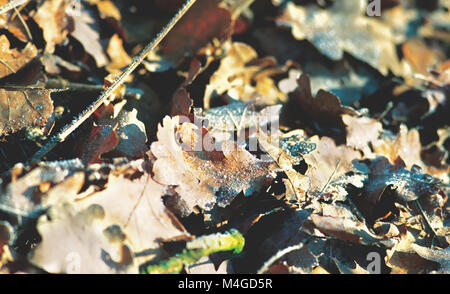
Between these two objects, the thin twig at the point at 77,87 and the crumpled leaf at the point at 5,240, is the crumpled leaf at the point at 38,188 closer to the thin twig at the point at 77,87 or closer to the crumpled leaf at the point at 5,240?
the crumpled leaf at the point at 5,240

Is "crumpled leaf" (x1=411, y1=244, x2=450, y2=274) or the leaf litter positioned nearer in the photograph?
the leaf litter

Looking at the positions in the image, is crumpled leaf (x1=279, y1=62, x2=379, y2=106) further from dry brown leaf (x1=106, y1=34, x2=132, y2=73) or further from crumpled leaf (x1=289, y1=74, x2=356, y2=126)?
dry brown leaf (x1=106, y1=34, x2=132, y2=73)

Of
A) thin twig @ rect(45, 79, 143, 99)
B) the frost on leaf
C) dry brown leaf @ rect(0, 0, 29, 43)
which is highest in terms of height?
dry brown leaf @ rect(0, 0, 29, 43)

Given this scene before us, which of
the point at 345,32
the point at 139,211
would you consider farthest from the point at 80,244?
the point at 345,32

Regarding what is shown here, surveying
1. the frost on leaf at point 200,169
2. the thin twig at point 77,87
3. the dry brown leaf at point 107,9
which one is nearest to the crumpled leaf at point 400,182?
the frost on leaf at point 200,169

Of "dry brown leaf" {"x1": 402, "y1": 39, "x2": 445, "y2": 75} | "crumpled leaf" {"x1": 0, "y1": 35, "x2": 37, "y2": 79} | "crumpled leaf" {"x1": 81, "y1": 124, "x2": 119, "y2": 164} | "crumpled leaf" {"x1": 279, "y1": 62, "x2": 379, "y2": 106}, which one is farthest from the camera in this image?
"dry brown leaf" {"x1": 402, "y1": 39, "x2": 445, "y2": 75}

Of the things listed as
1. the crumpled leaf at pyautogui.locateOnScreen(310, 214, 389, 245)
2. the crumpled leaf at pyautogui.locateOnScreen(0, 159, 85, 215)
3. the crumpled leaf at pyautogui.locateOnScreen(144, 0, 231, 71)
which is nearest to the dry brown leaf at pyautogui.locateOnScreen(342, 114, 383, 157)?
the crumpled leaf at pyautogui.locateOnScreen(310, 214, 389, 245)
